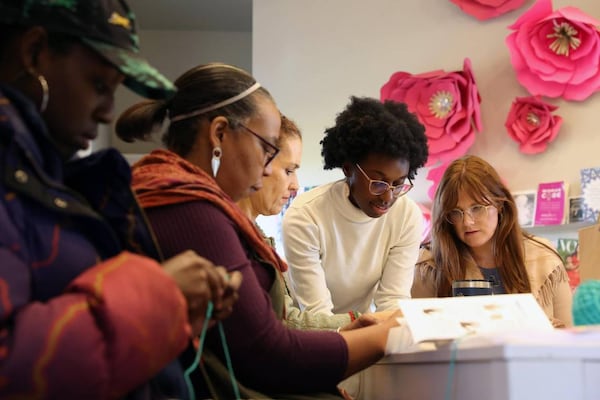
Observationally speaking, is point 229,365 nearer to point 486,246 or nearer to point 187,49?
point 486,246

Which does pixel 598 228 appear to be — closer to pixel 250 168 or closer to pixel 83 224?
pixel 250 168

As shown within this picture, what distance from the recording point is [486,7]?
8.70 ft

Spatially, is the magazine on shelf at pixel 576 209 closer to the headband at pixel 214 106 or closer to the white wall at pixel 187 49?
the headband at pixel 214 106

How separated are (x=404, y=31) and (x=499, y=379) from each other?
2116 millimetres

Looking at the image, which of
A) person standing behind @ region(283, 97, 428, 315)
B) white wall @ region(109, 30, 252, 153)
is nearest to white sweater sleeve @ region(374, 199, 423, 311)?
person standing behind @ region(283, 97, 428, 315)

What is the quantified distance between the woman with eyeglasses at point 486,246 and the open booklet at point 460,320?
0.86 m

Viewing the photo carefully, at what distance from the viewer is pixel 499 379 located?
0.89 metres

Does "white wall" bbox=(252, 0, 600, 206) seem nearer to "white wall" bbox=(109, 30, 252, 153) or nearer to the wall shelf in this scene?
the wall shelf

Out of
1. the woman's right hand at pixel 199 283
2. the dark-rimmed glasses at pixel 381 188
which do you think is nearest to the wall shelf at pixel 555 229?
the dark-rimmed glasses at pixel 381 188

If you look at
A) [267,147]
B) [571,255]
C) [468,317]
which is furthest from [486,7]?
[468,317]

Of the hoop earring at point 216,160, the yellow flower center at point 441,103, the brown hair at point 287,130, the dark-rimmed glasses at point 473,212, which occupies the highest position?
the yellow flower center at point 441,103

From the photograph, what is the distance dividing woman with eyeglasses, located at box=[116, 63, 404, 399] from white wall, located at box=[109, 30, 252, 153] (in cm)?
243

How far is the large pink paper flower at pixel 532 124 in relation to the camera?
2.48 meters

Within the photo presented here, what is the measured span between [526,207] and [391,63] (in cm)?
77
